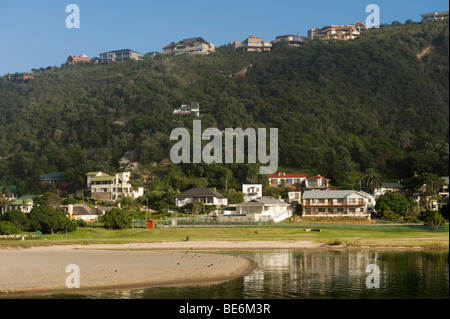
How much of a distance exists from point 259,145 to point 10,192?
184 ft

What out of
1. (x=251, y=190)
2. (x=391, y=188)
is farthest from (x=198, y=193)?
(x=391, y=188)

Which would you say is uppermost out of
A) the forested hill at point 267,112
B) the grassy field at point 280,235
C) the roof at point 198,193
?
the forested hill at point 267,112

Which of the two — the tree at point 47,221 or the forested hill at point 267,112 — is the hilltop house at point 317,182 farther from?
the tree at point 47,221

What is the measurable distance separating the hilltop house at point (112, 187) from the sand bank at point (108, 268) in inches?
2142

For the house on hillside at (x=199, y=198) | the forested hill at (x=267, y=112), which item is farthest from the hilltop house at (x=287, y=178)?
the house on hillside at (x=199, y=198)

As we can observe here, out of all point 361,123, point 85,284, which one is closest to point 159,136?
point 361,123

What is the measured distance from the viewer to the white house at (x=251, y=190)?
101125mm

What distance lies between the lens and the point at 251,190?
102 meters

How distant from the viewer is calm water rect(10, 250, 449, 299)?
29.6 meters

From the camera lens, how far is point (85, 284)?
107 ft

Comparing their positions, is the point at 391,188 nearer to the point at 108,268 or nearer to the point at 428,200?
the point at 428,200

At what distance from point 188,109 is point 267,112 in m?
23.1
